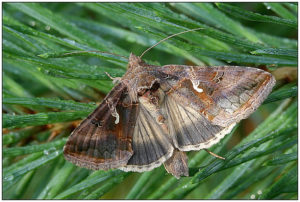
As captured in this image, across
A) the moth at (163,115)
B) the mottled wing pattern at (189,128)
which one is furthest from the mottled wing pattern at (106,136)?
the mottled wing pattern at (189,128)

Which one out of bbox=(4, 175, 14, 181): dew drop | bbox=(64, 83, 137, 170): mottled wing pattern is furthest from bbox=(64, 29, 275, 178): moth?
bbox=(4, 175, 14, 181): dew drop

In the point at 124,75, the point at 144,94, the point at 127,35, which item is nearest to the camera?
the point at 124,75

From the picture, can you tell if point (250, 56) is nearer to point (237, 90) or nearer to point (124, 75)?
point (237, 90)

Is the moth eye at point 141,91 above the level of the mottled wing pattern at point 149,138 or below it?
above

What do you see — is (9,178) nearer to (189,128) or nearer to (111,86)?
(111,86)

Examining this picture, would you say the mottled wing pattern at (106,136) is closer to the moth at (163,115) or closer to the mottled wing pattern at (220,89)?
the moth at (163,115)

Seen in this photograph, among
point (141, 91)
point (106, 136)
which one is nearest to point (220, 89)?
point (141, 91)

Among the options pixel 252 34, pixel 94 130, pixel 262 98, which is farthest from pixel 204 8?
pixel 94 130
